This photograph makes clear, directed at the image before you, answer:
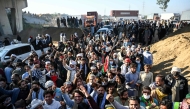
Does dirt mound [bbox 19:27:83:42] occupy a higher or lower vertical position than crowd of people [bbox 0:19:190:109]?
higher

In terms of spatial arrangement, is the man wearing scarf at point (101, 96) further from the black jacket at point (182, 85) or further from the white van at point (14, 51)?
the white van at point (14, 51)

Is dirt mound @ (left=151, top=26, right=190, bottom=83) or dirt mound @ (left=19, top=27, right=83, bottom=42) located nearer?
dirt mound @ (left=151, top=26, right=190, bottom=83)

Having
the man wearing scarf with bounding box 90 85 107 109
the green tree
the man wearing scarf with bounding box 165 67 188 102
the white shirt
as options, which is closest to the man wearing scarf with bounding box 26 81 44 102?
the white shirt

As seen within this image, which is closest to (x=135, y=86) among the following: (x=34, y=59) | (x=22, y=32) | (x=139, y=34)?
(x=34, y=59)

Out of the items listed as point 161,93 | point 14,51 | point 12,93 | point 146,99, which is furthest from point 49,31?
point 146,99

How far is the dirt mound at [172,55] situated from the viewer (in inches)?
387

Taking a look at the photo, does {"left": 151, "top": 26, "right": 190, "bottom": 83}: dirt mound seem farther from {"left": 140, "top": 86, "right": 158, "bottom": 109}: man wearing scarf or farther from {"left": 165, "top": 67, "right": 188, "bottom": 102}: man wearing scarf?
{"left": 140, "top": 86, "right": 158, "bottom": 109}: man wearing scarf

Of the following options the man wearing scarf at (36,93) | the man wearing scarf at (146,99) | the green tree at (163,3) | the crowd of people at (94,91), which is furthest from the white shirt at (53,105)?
the green tree at (163,3)

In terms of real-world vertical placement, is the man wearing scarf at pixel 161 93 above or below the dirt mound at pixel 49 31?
below

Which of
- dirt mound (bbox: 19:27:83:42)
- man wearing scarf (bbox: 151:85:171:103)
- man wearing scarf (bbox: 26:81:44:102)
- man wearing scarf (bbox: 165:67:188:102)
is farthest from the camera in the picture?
dirt mound (bbox: 19:27:83:42)

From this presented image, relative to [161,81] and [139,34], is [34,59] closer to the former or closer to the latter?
[161,81]

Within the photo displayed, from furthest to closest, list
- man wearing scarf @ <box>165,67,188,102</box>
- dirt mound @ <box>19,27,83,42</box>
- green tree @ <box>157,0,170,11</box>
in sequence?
1. green tree @ <box>157,0,170,11</box>
2. dirt mound @ <box>19,27,83,42</box>
3. man wearing scarf @ <box>165,67,188,102</box>

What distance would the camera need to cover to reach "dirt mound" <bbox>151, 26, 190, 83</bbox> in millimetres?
9828

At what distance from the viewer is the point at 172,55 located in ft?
36.9
